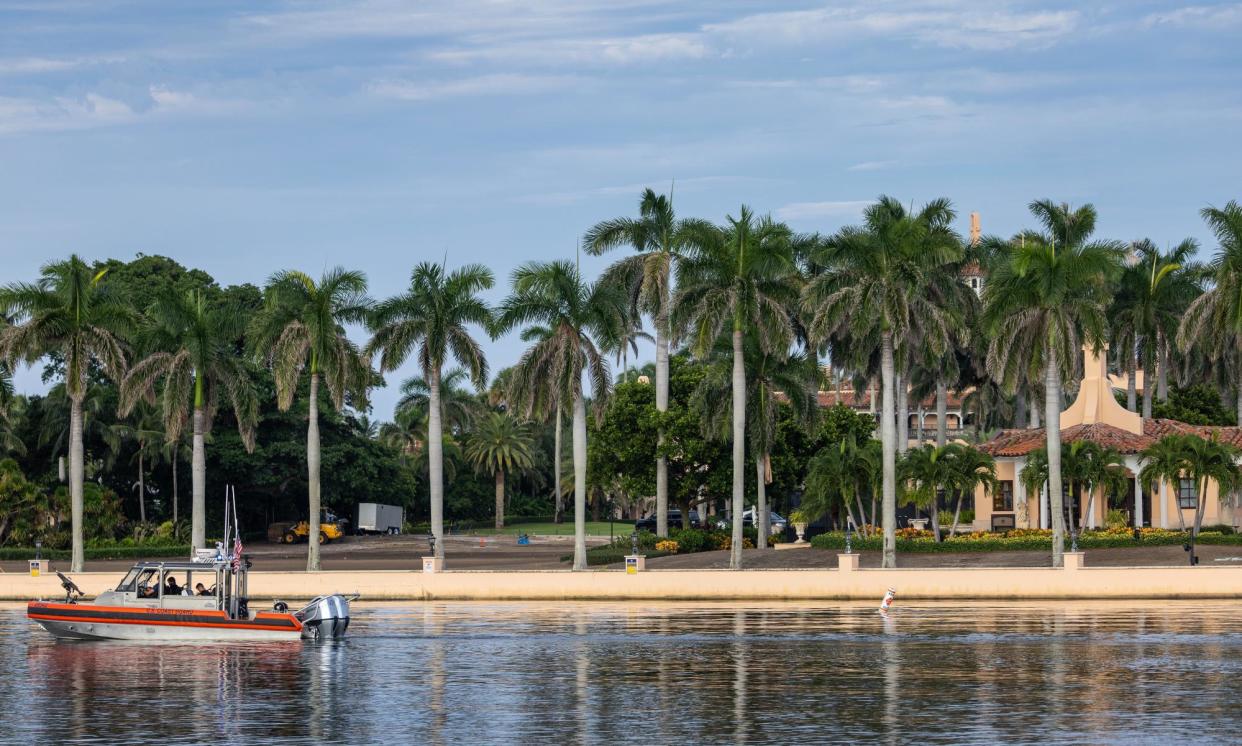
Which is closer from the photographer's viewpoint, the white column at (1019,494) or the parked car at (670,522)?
the white column at (1019,494)

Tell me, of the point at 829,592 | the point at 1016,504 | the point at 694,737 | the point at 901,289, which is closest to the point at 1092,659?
the point at 694,737

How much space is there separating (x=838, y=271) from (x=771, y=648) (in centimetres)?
2665

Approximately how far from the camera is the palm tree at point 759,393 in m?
70.2

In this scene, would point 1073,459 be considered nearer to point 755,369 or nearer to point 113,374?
point 755,369

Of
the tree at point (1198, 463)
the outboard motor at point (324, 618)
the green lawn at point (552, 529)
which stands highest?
the tree at point (1198, 463)

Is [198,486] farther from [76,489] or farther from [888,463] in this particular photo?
[888,463]

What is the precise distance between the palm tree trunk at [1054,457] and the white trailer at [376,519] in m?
60.0

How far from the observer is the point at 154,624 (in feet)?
144

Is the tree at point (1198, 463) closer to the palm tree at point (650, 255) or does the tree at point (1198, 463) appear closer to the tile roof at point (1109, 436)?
the tile roof at point (1109, 436)

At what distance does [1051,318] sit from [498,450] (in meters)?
70.3

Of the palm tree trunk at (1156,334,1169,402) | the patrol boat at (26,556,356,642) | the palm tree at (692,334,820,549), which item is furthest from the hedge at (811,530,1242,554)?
the patrol boat at (26,556,356,642)

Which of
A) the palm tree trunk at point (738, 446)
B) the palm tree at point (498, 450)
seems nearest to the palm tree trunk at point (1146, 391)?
the palm tree trunk at point (738, 446)

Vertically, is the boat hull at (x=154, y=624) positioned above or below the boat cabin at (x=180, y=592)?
below

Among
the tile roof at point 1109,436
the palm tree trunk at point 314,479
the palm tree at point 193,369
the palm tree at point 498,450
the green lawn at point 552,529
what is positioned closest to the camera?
the palm tree trunk at point 314,479
